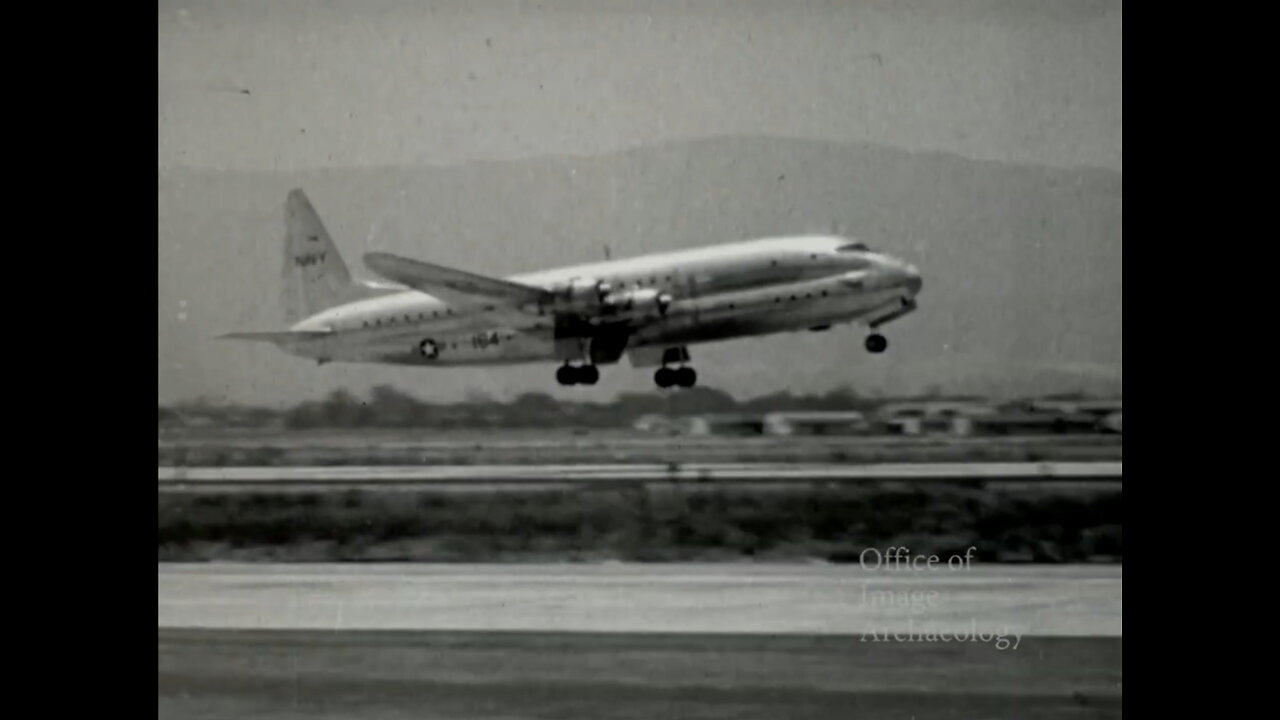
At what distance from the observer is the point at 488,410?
5.48m

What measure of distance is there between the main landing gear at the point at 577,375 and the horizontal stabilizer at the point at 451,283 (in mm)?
247

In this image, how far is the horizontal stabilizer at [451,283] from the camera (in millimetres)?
5379

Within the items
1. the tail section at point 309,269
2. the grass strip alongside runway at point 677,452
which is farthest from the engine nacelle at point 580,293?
the tail section at point 309,269

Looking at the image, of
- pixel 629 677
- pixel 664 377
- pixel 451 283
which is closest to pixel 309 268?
pixel 451 283

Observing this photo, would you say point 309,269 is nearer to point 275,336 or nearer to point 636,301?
point 275,336

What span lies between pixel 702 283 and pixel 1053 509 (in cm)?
134

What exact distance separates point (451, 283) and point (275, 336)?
617mm

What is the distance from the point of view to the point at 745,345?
17.7ft

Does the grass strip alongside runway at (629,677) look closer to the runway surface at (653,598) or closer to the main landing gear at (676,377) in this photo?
the runway surface at (653,598)

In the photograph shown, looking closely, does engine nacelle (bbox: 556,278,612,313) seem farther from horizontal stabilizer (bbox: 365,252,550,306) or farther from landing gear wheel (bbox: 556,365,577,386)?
landing gear wheel (bbox: 556,365,577,386)

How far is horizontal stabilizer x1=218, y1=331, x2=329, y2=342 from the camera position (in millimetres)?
5477

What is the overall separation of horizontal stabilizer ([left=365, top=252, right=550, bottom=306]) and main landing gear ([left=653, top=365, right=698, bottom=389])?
44cm

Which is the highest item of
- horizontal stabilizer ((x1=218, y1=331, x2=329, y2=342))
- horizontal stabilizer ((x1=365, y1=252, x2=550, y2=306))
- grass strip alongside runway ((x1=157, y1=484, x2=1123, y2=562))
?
horizontal stabilizer ((x1=365, y1=252, x2=550, y2=306))

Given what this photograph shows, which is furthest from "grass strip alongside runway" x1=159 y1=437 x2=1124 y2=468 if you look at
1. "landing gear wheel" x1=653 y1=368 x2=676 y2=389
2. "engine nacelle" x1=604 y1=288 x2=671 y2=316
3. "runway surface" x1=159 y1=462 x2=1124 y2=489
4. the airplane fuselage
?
"engine nacelle" x1=604 y1=288 x2=671 y2=316
